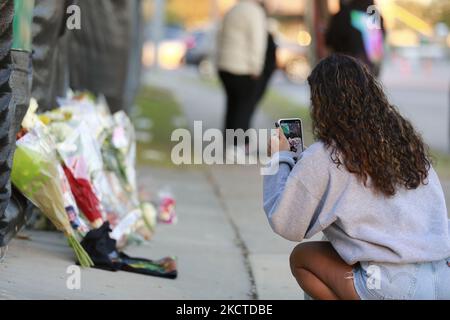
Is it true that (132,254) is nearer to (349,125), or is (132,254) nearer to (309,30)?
(349,125)

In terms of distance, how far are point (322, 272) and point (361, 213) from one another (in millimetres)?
375

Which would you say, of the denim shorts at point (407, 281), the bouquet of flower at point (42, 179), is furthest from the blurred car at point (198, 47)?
the denim shorts at point (407, 281)

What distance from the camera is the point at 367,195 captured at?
12.5ft

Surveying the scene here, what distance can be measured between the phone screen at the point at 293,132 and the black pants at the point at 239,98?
7014mm

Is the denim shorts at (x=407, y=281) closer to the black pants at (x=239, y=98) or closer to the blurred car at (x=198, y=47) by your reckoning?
the black pants at (x=239, y=98)

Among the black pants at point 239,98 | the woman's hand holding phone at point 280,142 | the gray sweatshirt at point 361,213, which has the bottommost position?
the black pants at point 239,98

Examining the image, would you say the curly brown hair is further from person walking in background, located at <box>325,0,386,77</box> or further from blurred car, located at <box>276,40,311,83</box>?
blurred car, located at <box>276,40,311,83</box>

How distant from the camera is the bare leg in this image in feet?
13.0

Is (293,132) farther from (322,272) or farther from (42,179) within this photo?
(42,179)

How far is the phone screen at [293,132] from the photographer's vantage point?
4094 mm

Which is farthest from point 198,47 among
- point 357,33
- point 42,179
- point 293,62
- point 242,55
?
point 42,179

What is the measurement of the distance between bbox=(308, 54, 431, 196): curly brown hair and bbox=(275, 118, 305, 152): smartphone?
17cm

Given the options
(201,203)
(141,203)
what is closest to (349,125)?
(141,203)
